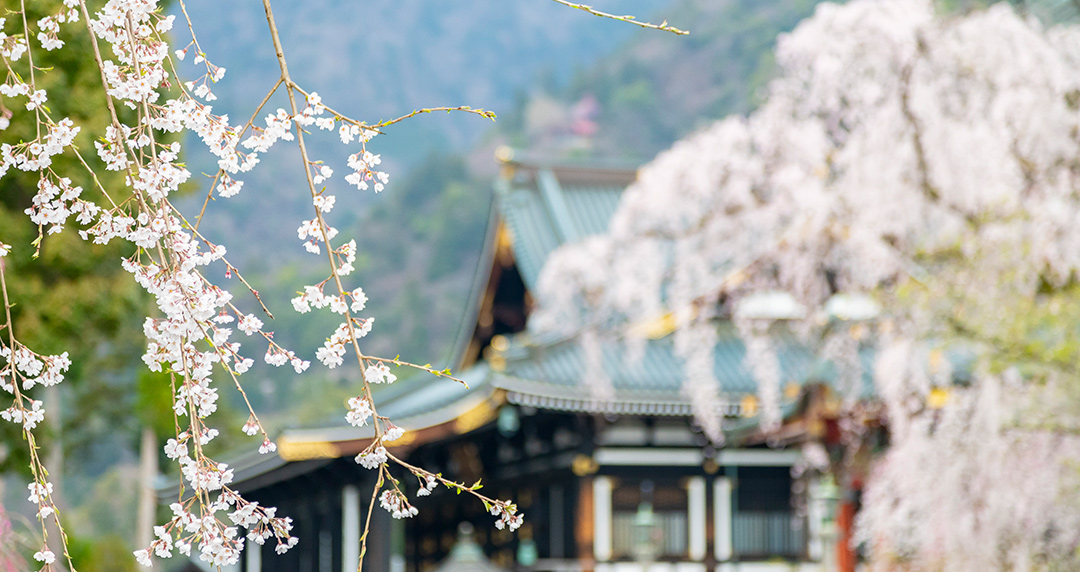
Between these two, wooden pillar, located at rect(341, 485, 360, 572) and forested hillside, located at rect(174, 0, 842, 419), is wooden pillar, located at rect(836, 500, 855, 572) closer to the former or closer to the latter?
wooden pillar, located at rect(341, 485, 360, 572)

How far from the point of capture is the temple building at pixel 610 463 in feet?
34.8

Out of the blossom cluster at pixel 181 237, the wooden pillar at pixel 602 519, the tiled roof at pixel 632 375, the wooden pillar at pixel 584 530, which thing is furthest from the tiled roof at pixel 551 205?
the blossom cluster at pixel 181 237

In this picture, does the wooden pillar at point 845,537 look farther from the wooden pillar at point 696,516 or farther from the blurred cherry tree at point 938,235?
the blurred cherry tree at point 938,235

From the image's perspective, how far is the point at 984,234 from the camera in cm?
652

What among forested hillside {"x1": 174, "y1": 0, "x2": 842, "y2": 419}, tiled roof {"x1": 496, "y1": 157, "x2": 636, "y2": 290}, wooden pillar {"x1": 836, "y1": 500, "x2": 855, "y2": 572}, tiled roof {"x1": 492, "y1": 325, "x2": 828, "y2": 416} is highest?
forested hillside {"x1": 174, "y1": 0, "x2": 842, "y2": 419}

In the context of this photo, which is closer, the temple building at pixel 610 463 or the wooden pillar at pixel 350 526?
the temple building at pixel 610 463

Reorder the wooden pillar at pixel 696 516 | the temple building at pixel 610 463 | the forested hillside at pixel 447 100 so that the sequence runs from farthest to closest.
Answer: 1. the forested hillside at pixel 447 100
2. the wooden pillar at pixel 696 516
3. the temple building at pixel 610 463

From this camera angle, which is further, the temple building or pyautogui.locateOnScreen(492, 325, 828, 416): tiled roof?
the temple building

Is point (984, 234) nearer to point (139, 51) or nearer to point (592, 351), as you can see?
point (592, 351)

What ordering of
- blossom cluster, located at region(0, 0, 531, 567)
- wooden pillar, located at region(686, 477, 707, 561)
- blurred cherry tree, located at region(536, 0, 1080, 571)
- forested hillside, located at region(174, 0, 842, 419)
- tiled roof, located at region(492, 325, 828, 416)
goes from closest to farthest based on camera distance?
blossom cluster, located at region(0, 0, 531, 567), blurred cherry tree, located at region(536, 0, 1080, 571), tiled roof, located at region(492, 325, 828, 416), wooden pillar, located at region(686, 477, 707, 561), forested hillside, located at region(174, 0, 842, 419)

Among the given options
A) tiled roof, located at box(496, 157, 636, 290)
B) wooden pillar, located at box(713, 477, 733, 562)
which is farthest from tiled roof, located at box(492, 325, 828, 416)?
tiled roof, located at box(496, 157, 636, 290)

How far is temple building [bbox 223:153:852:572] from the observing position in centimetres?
1061

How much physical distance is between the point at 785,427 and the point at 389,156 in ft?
203

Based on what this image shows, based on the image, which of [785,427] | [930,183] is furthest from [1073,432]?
[785,427]
